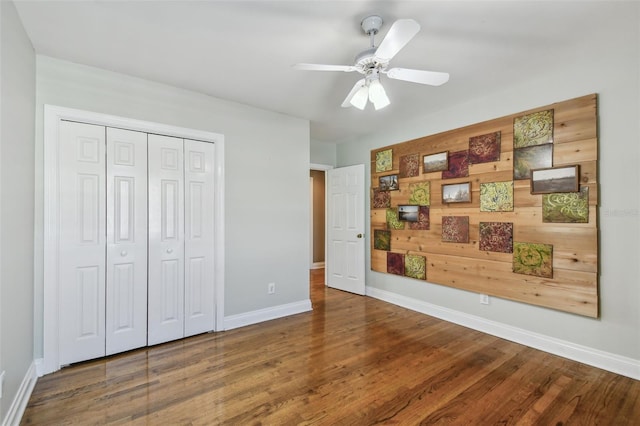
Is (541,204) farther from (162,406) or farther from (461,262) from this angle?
(162,406)

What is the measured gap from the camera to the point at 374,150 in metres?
4.34

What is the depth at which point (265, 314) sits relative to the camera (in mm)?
3391

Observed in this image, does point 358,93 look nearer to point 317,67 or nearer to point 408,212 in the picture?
point 317,67

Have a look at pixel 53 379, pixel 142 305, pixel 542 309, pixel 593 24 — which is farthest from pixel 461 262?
pixel 53 379

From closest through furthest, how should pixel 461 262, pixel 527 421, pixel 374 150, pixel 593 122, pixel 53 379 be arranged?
pixel 527 421 → pixel 53 379 → pixel 593 122 → pixel 461 262 → pixel 374 150

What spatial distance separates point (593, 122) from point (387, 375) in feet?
8.62

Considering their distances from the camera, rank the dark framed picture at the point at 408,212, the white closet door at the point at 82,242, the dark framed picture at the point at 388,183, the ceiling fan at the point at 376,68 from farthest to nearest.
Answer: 1. the dark framed picture at the point at 388,183
2. the dark framed picture at the point at 408,212
3. the white closet door at the point at 82,242
4. the ceiling fan at the point at 376,68

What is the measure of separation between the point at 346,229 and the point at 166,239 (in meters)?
2.67

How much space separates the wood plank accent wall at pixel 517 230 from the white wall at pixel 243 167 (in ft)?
4.70

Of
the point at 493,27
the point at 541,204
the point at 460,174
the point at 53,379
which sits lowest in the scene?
the point at 53,379

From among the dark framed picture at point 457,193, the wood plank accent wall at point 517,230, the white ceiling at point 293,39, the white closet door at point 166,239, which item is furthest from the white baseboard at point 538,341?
the white closet door at point 166,239

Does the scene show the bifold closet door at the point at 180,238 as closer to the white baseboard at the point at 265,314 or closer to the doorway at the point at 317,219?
the white baseboard at the point at 265,314

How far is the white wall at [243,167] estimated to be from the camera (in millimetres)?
2357

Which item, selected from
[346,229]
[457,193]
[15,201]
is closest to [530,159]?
[457,193]
